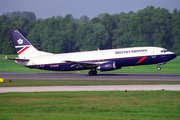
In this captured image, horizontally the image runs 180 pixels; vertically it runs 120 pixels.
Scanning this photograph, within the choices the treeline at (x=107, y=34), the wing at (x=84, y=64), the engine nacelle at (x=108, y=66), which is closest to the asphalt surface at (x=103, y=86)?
the engine nacelle at (x=108, y=66)

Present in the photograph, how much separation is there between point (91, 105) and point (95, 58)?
80.6 ft

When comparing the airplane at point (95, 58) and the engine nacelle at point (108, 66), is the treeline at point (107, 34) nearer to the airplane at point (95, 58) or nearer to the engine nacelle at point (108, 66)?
the airplane at point (95, 58)

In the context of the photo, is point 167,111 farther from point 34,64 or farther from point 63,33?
point 63,33

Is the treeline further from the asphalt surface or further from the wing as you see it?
the asphalt surface

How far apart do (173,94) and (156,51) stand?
20538 mm

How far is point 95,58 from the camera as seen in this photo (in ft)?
150

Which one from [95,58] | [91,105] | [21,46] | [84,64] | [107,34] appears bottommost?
[91,105]

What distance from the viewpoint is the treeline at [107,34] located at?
116 metres

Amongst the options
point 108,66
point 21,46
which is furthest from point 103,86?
point 21,46

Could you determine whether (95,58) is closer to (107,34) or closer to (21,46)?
(21,46)

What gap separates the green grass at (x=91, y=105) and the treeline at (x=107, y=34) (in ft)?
287

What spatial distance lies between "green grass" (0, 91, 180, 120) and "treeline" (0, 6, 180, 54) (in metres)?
87.6

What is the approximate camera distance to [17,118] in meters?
17.2

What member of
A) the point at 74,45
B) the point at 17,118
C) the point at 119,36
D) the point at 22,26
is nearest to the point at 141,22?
the point at 119,36
